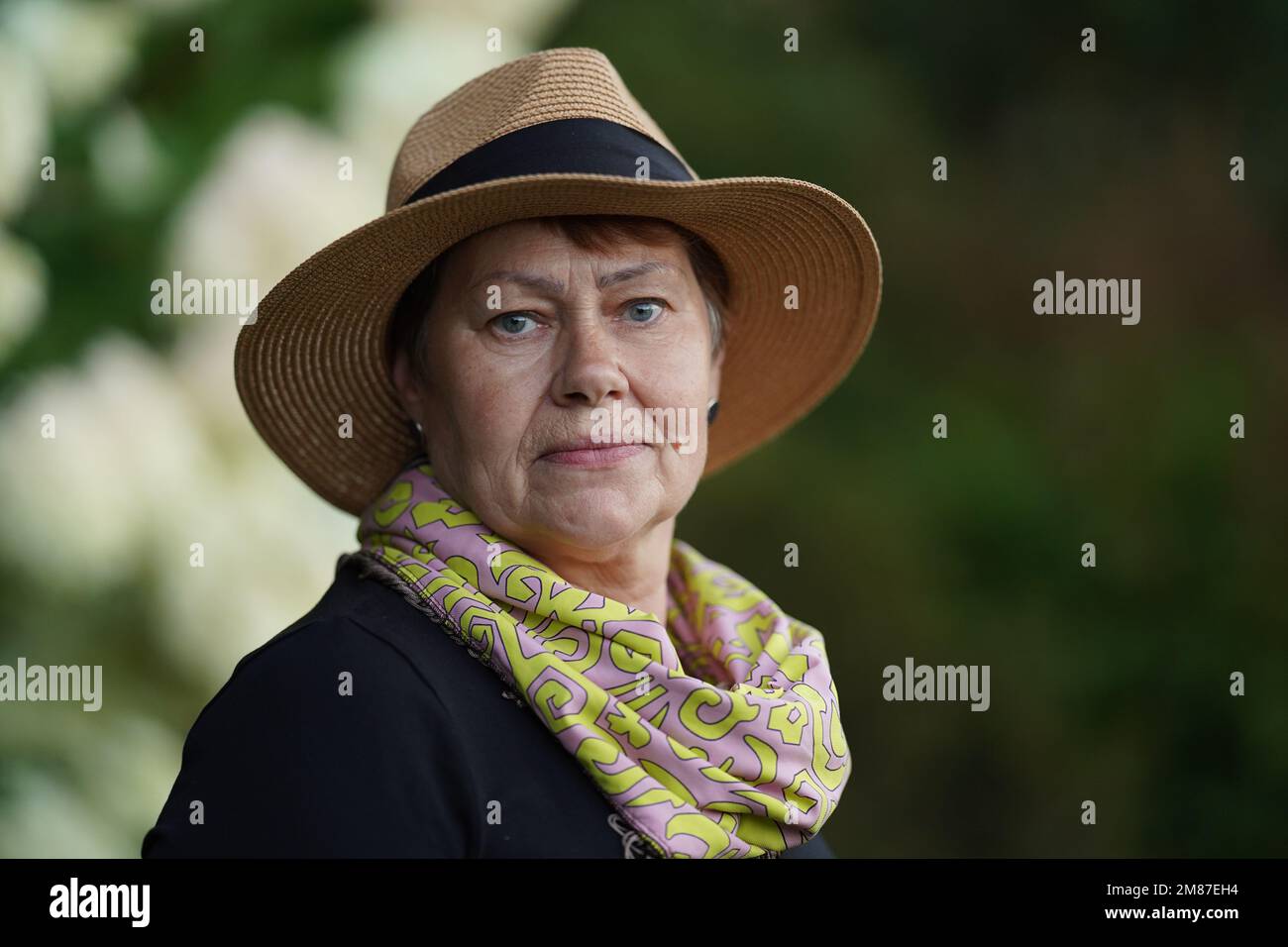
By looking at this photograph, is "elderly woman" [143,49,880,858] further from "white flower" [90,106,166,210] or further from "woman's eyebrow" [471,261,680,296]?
"white flower" [90,106,166,210]

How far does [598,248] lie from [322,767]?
0.73m

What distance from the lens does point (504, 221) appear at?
1.84m

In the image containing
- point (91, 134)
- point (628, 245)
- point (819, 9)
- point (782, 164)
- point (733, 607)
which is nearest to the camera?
point (628, 245)

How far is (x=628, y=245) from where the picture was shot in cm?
188

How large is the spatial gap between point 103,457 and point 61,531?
15cm

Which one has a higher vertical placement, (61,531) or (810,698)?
(61,531)

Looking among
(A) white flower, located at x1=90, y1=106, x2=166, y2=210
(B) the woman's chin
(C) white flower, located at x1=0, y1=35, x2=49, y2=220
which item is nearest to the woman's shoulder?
(B) the woman's chin

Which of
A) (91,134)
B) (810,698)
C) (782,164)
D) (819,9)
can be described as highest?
(819,9)

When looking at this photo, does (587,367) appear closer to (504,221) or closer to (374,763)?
(504,221)

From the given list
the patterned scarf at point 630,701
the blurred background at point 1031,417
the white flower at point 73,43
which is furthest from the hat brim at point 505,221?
the blurred background at point 1031,417

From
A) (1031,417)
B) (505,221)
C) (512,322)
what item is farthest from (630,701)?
(1031,417)

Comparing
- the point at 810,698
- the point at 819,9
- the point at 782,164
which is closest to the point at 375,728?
the point at 810,698

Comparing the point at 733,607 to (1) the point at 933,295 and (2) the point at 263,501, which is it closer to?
(2) the point at 263,501

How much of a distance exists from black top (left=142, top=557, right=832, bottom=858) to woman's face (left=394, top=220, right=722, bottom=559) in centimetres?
21
